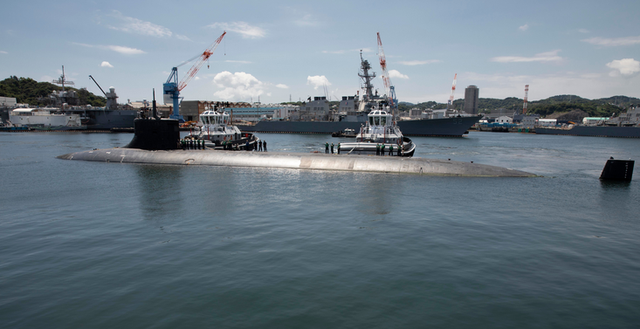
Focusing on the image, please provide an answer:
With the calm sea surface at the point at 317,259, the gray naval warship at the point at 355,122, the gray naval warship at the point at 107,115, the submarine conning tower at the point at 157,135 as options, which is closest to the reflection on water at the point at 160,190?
the calm sea surface at the point at 317,259

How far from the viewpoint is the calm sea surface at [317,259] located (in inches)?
288

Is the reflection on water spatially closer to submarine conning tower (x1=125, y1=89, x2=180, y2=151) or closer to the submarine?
the submarine

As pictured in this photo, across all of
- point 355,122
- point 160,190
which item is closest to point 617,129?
point 355,122

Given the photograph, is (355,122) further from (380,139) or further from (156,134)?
(156,134)

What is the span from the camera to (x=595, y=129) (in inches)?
3853

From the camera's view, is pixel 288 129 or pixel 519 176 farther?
pixel 288 129

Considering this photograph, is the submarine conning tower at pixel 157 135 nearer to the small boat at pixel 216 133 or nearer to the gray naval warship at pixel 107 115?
the small boat at pixel 216 133

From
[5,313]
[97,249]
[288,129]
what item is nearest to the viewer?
[5,313]

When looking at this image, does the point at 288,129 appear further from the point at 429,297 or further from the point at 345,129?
the point at 429,297

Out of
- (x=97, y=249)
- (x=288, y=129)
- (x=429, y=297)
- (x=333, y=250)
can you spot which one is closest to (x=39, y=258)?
(x=97, y=249)

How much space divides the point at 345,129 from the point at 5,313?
8389 cm

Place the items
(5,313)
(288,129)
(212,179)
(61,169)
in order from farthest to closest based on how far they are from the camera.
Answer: (288,129) → (61,169) → (212,179) → (5,313)

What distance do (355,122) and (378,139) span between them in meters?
52.7

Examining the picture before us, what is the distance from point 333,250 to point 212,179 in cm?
1543
